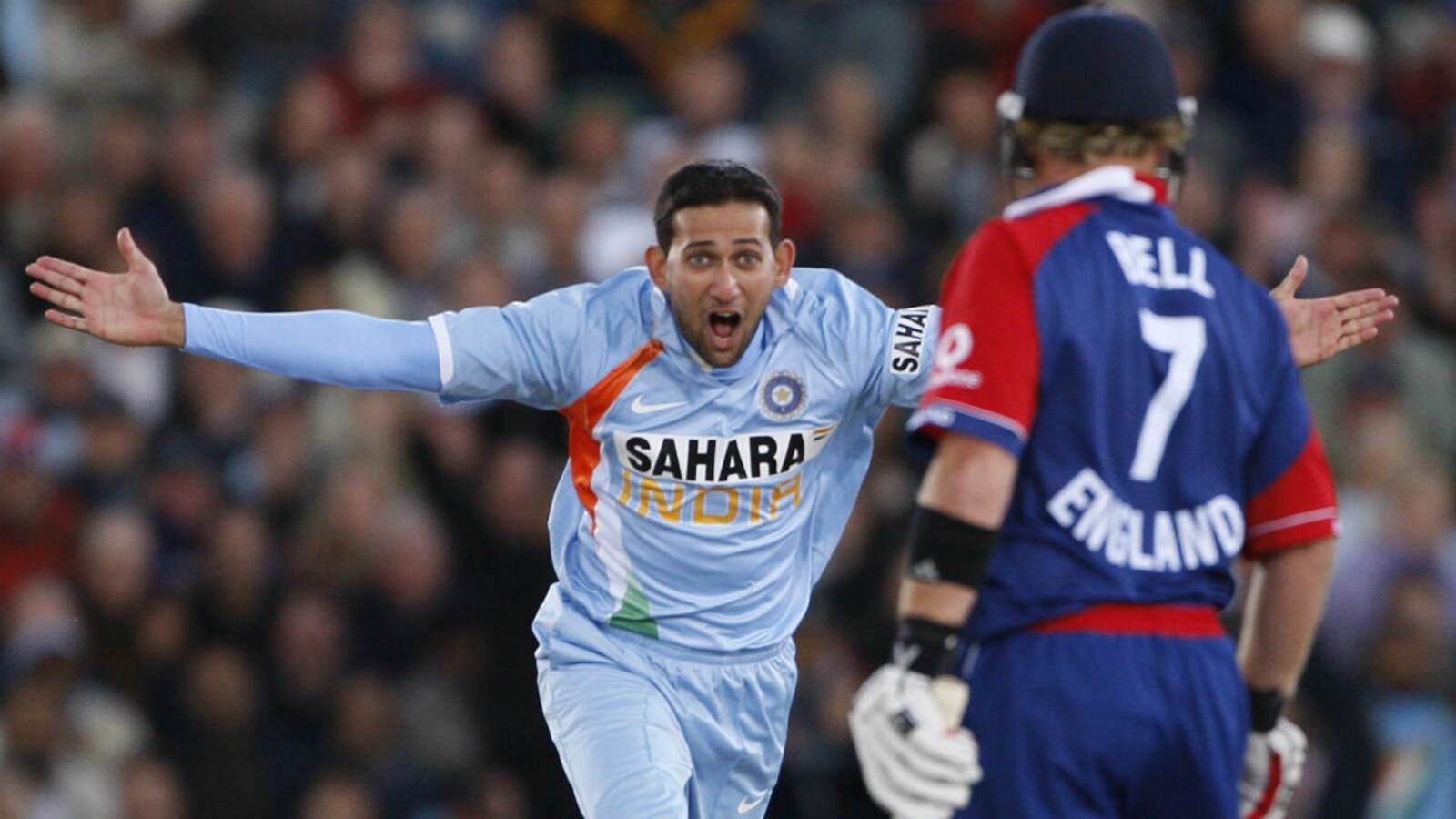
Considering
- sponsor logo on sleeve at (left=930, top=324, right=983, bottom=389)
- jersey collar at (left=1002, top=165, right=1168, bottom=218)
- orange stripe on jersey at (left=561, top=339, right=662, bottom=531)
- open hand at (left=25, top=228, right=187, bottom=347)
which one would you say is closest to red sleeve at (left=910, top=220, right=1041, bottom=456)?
sponsor logo on sleeve at (left=930, top=324, right=983, bottom=389)

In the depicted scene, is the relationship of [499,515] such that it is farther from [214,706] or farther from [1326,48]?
[1326,48]

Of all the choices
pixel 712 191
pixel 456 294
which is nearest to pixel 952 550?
pixel 712 191

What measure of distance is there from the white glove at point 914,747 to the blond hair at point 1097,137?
1023 millimetres

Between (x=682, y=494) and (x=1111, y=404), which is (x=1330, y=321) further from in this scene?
(x=682, y=494)

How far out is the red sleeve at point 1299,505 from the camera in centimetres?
412

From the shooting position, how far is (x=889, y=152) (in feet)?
36.6

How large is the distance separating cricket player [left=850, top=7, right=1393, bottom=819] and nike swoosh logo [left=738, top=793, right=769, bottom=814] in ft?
6.62

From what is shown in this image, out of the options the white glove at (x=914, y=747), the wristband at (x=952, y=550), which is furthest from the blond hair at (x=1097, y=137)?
the white glove at (x=914, y=747)

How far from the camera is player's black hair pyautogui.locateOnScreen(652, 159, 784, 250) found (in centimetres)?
562

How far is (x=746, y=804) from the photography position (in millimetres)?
5992

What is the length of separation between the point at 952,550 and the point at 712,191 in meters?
1.96

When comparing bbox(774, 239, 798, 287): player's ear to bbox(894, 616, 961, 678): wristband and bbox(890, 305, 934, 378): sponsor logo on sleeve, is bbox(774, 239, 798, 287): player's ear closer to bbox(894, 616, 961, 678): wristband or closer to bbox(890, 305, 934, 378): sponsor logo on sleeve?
bbox(890, 305, 934, 378): sponsor logo on sleeve

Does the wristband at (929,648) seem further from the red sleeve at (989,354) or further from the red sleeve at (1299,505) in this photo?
the red sleeve at (1299,505)

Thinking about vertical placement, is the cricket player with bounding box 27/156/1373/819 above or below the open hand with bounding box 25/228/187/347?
below
